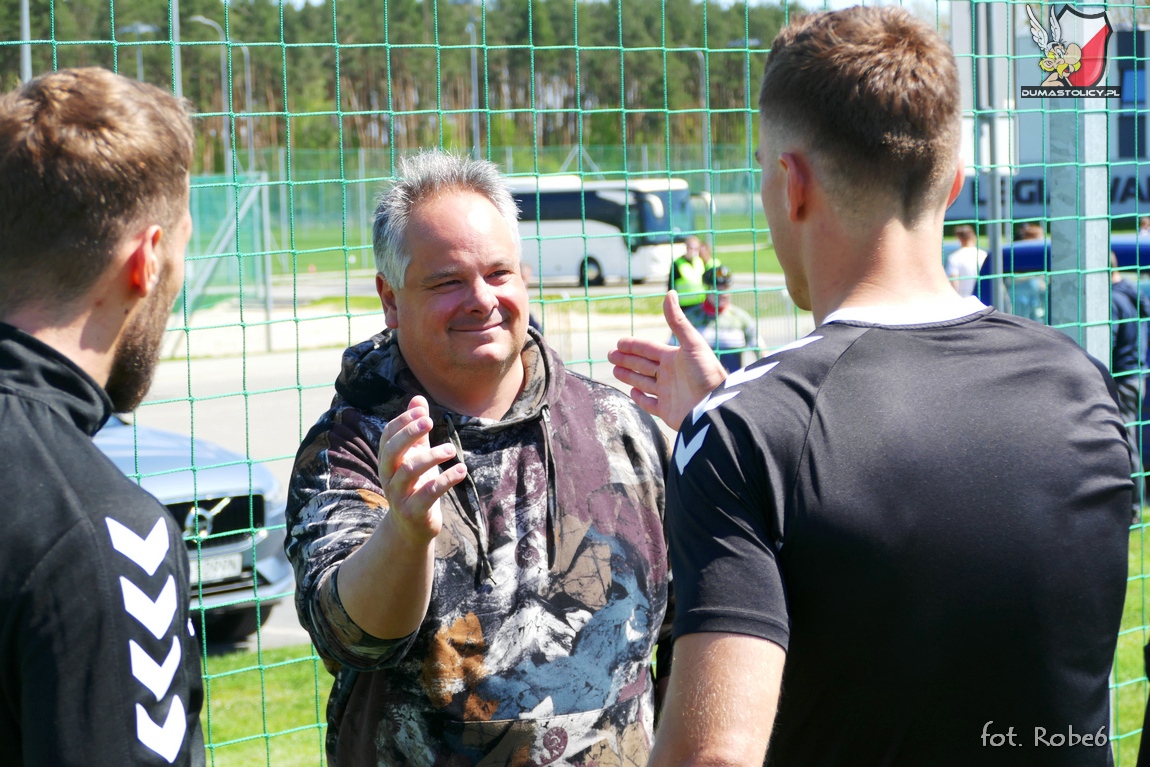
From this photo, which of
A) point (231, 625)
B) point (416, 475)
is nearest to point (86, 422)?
point (416, 475)

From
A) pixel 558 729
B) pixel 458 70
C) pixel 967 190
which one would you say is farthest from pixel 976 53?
pixel 458 70

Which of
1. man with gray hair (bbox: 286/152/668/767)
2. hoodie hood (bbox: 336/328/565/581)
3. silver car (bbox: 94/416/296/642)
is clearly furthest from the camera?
silver car (bbox: 94/416/296/642)

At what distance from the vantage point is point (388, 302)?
7.79 feet

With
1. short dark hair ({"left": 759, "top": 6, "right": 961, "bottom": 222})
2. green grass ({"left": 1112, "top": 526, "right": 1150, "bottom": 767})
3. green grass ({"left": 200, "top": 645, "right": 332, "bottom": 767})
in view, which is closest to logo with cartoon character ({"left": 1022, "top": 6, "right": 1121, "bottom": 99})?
green grass ({"left": 1112, "top": 526, "right": 1150, "bottom": 767})

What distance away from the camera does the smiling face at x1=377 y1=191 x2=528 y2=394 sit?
2.23 metres

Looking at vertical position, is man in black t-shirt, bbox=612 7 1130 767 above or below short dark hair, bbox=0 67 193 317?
below

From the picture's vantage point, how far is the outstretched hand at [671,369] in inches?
80.4

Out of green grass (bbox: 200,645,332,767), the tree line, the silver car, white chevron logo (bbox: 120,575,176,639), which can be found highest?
the tree line

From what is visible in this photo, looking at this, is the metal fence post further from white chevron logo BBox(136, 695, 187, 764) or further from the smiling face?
white chevron logo BBox(136, 695, 187, 764)

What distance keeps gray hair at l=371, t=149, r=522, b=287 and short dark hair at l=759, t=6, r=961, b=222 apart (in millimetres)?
915

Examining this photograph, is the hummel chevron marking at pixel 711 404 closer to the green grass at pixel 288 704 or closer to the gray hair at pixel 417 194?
the gray hair at pixel 417 194

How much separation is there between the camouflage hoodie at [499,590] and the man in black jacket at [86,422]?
608mm

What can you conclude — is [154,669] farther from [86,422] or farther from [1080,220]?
[1080,220]

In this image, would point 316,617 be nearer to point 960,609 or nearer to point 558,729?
point 558,729
